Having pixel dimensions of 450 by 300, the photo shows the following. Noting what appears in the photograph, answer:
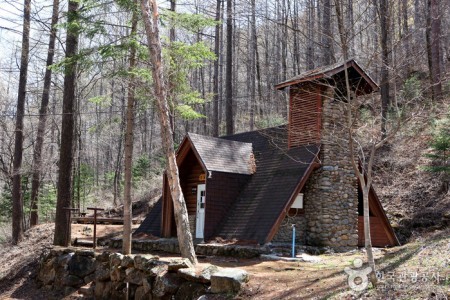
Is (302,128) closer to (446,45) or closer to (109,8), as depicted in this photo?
(109,8)

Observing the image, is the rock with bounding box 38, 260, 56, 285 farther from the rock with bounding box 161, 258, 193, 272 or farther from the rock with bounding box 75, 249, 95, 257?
the rock with bounding box 161, 258, 193, 272

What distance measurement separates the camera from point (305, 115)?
14578mm

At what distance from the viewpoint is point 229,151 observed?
15.6m

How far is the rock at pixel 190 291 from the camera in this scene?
27.3 feet

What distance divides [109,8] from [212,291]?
25.5ft

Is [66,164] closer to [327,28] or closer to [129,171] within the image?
[129,171]

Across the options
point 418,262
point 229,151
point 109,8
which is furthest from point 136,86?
point 418,262

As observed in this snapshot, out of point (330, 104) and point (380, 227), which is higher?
point (330, 104)

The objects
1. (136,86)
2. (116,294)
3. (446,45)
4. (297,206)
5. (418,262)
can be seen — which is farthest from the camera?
(446,45)

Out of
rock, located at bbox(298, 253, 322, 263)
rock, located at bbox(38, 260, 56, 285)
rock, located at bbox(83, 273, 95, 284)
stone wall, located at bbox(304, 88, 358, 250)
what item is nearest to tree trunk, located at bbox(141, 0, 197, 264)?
rock, located at bbox(298, 253, 322, 263)

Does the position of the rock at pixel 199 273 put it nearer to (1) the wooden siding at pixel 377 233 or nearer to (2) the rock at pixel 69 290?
(2) the rock at pixel 69 290

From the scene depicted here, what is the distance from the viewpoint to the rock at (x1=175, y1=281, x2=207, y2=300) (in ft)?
27.3

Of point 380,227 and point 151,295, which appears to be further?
point 380,227

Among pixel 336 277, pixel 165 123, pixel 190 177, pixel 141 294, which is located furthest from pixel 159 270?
pixel 190 177
